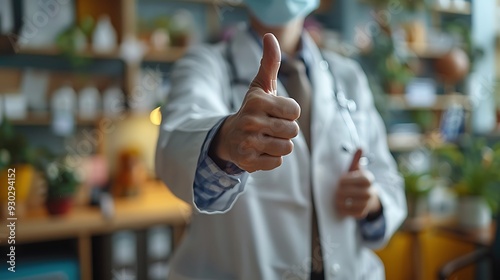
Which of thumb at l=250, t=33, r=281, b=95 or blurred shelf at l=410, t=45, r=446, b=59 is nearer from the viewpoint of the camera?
thumb at l=250, t=33, r=281, b=95

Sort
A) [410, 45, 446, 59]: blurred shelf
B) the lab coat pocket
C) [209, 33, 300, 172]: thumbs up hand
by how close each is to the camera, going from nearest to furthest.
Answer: [209, 33, 300, 172]: thumbs up hand → the lab coat pocket → [410, 45, 446, 59]: blurred shelf

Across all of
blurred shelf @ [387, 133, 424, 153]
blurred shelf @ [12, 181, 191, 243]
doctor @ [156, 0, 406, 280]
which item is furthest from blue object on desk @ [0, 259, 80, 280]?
blurred shelf @ [387, 133, 424, 153]

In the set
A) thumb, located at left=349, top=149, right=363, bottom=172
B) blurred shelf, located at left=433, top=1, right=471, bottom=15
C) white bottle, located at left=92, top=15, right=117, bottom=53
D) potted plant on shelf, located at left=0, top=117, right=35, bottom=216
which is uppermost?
blurred shelf, located at left=433, top=1, right=471, bottom=15

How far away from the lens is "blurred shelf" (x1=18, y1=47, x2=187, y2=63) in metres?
2.04

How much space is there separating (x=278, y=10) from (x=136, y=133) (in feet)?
6.23

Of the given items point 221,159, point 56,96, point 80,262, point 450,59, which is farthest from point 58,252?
point 450,59

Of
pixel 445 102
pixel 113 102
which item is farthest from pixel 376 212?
pixel 445 102

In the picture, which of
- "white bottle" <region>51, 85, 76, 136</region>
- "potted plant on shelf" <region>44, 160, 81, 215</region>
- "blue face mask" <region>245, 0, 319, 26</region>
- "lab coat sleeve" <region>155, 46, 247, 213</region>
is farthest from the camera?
"white bottle" <region>51, 85, 76, 136</region>

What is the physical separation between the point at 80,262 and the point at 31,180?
39 centimetres

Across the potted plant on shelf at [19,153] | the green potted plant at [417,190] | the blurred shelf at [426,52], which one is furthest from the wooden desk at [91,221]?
the blurred shelf at [426,52]

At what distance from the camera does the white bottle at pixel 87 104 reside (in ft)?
6.97

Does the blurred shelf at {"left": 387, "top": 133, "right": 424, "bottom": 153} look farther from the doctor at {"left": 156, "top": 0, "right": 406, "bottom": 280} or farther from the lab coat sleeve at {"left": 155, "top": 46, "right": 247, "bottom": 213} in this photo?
the lab coat sleeve at {"left": 155, "top": 46, "right": 247, "bottom": 213}

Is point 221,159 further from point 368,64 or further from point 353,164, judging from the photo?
point 368,64

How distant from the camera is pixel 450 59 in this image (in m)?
2.96
